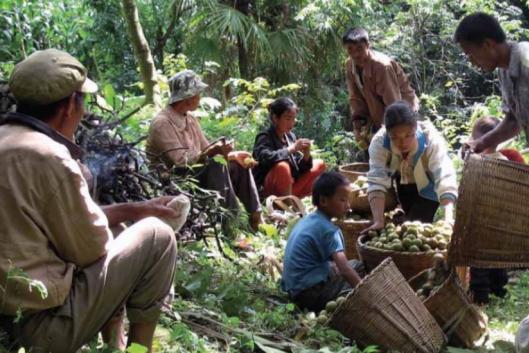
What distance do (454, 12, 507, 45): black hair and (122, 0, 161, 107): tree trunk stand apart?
14.5ft

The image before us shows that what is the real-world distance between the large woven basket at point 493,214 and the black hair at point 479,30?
0.82m

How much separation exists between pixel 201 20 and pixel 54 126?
7.57 metres

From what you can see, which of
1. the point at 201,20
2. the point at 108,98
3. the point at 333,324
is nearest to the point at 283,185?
the point at 108,98

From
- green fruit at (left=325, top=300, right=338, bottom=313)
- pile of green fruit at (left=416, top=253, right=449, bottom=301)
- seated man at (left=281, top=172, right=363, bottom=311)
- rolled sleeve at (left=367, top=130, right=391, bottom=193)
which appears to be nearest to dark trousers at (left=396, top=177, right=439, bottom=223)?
rolled sleeve at (left=367, top=130, right=391, bottom=193)

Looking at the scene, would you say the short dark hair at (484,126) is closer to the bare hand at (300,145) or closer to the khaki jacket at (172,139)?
the bare hand at (300,145)

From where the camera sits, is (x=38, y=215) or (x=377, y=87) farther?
(x=377, y=87)

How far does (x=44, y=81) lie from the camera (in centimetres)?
257

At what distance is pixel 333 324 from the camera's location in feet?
12.4

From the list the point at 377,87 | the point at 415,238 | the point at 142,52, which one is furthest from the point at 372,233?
the point at 142,52

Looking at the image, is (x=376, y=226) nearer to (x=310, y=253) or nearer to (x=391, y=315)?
(x=310, y=253)

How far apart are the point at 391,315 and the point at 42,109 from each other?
202cm

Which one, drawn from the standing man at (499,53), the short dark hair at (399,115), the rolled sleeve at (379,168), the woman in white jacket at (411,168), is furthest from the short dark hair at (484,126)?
the standing man at (499,53)

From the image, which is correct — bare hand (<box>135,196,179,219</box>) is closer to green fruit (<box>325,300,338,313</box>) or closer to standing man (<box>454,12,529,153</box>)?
green fruit (<box>325,300,338,313</box>)

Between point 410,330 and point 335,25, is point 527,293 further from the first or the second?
point 335,25
